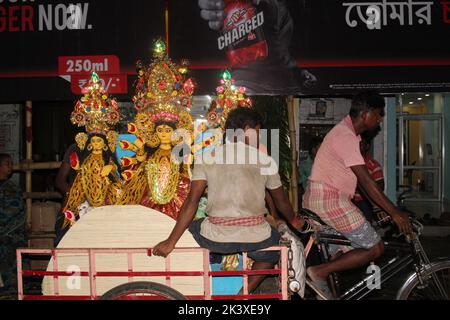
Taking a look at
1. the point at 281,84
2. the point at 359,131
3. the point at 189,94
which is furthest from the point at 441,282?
the point at 281,84

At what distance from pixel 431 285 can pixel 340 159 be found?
1162 mm

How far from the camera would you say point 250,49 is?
19.7ft

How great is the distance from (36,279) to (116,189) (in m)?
2.43

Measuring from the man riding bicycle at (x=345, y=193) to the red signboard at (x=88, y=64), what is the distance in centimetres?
322

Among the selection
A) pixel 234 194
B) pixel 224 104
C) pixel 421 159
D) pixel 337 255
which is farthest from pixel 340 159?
pixel 421 159

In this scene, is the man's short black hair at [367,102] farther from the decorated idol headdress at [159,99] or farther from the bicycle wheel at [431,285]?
the decorated idol headdress at [159,99]

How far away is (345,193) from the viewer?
372 cm

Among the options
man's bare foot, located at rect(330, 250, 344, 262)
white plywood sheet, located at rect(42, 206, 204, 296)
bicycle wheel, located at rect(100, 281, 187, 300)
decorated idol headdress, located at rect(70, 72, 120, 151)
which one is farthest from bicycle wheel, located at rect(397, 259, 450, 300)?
decorated idol headdress, located at rect(70, 72, 120, 151)

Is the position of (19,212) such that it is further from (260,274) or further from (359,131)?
(359,131)

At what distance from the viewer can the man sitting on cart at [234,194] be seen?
3.13m

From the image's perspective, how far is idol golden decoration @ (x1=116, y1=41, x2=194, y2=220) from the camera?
13.0 feet

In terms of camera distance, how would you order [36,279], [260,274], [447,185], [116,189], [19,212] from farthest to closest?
1. [447,185]
2. [36,279]
3. [19,212]
4. [116,189]
5. [260,274]

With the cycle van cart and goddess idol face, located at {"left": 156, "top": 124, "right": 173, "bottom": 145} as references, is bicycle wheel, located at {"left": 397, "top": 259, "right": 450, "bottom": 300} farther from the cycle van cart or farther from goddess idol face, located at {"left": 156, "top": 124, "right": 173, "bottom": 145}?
goddess idol face, located at {"left": 156, "top": 124, "right": 173, "bottom": 145}

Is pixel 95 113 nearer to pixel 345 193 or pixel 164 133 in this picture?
pixel 164 133
